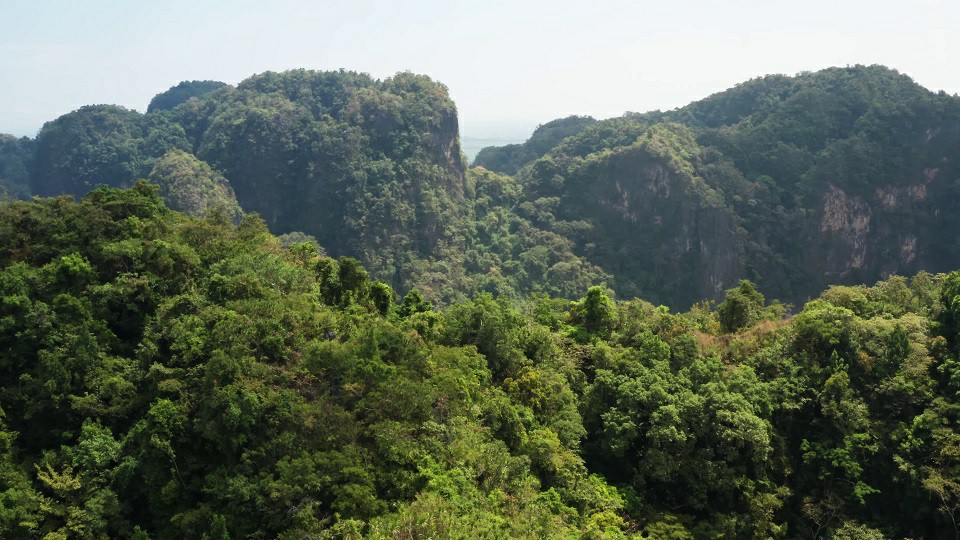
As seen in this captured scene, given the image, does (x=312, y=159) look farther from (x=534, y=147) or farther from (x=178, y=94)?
(x=178, y=94)

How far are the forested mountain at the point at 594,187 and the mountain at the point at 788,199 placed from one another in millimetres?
186

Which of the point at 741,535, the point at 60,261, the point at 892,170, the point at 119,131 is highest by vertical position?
the point at 119,131

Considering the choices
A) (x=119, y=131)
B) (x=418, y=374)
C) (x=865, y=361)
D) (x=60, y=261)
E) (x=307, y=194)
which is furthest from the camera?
(x=119, y=131)

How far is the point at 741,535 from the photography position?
65.7 ft

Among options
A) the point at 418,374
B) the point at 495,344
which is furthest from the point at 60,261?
the point at 495,344

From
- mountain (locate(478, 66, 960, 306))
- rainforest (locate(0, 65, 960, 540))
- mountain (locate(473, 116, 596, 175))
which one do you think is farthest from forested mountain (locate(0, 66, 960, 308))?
rainforest (locate(0, 65, 960, 540))

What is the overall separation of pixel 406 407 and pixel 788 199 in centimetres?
7372

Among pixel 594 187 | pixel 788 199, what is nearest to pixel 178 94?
pixel 594 187

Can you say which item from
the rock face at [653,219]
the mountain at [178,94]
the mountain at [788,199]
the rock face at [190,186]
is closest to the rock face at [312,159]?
the rock face at [190,186]

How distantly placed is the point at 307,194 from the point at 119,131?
31361 mm

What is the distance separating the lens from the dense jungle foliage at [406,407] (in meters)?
15.0

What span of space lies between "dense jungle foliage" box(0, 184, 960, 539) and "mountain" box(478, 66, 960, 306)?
1869 inches

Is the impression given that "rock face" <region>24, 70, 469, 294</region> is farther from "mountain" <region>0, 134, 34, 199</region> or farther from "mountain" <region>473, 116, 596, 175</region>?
"mountain" <region>473, 116, 596, 175</region>

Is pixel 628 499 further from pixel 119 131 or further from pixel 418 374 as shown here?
pixel 119 131
